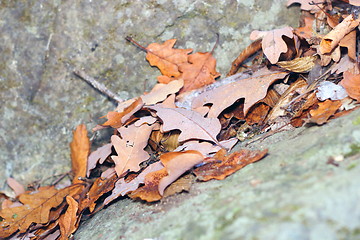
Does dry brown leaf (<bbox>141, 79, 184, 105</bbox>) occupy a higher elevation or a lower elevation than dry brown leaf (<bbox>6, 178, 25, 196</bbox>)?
higher

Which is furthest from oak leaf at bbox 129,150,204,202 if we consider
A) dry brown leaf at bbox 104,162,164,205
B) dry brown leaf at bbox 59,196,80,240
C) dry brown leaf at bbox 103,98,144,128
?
dry brown leaf at bbox 103,98,144,128

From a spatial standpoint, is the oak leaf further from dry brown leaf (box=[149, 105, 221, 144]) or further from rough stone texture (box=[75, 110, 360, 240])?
dry brown leaf (box=[149, 105, 221, 144])

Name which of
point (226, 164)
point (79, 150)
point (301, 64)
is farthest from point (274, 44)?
point (79, 150)

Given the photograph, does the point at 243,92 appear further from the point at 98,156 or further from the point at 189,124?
the point at 98,156

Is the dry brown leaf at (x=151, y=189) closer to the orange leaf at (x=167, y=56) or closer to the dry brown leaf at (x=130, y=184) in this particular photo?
the dry brown leaf at (x=130, y=184)

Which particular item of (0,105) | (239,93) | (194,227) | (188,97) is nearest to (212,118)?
(239,93)

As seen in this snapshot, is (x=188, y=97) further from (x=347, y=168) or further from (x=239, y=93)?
(x=347, y=168)
